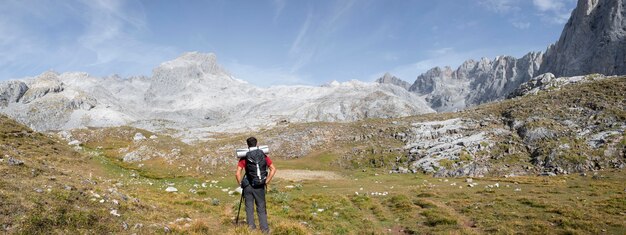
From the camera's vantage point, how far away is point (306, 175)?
5275cm

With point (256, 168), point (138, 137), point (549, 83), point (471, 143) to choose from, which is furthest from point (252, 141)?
point (549, 83)

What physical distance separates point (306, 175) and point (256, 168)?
126ft

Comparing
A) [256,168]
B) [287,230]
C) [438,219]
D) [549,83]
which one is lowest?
[438,219]

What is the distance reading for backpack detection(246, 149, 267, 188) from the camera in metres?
15.0

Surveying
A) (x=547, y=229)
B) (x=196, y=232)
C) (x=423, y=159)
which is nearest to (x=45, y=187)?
(x=196, y=232)

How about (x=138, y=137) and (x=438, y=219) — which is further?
(x=138, y=137)

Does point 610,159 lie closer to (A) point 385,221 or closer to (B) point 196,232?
(A) point 385,221

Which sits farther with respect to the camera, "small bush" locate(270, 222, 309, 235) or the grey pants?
"small bush" locate(270, 222, 309, 235)

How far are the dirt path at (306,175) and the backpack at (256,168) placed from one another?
34454 millimetres

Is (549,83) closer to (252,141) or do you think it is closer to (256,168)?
(252,141)

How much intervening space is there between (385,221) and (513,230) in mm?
7011

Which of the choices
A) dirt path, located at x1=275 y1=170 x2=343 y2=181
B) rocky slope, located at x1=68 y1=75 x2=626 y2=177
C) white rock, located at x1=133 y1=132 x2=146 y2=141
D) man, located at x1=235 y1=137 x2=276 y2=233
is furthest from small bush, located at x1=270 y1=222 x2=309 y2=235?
white rock, located at x1=133 y1=132 x2=146 y2=141

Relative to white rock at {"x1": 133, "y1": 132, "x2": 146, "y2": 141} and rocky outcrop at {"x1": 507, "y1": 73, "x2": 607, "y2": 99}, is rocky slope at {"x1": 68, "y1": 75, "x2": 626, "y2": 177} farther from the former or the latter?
rocky outcrop at {"x1": 507, "y1": 73, "x2": 607, "y2": 99}

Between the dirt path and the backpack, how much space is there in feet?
113
